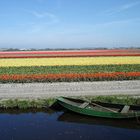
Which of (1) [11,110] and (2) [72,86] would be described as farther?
(2) [72,86]

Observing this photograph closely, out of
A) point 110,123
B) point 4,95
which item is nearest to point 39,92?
point 4,95

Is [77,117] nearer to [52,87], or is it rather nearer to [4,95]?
[4,95]

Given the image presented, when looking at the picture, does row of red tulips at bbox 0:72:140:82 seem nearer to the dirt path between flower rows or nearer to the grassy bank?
the dirt path between flower rows

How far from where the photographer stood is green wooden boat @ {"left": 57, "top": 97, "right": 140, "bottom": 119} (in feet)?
45.3

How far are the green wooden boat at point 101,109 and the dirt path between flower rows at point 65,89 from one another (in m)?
3.18

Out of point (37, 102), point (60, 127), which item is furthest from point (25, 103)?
point (60, 127)

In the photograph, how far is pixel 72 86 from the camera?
23.5 meters

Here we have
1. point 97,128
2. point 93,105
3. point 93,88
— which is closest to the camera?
point 97,128

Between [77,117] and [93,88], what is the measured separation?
301 inches

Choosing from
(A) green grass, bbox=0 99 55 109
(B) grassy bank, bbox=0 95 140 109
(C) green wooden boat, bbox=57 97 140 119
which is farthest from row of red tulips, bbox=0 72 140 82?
(C) green wooden boat, bbox=57 97 140 119

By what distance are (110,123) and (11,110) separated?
5.25 metres

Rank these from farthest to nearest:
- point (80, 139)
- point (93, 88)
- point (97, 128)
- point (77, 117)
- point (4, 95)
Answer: point (93, 88) → point (4, 95) → point (77, 117) → point (97, 128) → point (80, 139)

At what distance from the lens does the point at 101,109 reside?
15.4 metres

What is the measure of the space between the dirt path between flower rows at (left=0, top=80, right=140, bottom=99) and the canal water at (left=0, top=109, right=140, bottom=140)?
361cm
